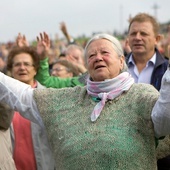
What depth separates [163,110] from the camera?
334 cm

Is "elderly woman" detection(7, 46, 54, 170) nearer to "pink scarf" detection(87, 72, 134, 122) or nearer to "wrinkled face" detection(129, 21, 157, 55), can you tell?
"pink scarf" detection(87, 72, 134, 122)

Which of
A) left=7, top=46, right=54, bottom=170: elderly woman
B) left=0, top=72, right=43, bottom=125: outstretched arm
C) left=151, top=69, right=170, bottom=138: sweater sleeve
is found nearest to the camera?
left=151, top=69, right=170, bottom=138: sweater sleeve

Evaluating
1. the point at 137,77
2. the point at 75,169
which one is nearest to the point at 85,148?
the point at 75,169

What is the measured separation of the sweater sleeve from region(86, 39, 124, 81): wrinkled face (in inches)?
19.1

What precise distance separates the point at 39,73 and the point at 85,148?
6.99ft

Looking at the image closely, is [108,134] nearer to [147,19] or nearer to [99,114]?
[99,114]

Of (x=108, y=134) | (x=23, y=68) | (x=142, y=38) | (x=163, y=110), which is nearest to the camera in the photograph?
(x=163, y=110)

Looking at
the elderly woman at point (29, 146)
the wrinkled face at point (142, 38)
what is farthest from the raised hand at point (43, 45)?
the elderly woman at point (29, 146)

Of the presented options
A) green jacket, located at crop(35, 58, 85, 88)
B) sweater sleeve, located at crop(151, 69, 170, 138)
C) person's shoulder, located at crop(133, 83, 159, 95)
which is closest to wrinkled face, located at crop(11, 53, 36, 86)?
green jacket, located at crop(35, 58, 85, 88)

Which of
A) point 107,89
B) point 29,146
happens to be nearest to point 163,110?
point 107,89

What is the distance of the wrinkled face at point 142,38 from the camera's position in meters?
5.45

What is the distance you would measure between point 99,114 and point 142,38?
1.96 meters

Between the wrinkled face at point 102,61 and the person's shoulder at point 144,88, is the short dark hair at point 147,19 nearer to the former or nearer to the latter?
the wrinkled face at point 102,61

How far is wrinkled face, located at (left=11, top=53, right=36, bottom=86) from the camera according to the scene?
5281 millimetres
